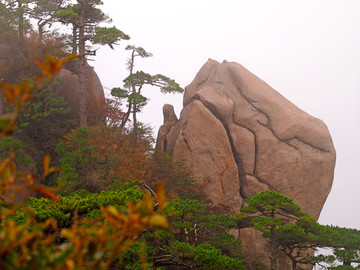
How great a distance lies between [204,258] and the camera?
25.1 feet

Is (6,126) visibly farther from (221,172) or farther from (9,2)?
(9,2)

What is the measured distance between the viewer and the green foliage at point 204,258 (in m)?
7.68

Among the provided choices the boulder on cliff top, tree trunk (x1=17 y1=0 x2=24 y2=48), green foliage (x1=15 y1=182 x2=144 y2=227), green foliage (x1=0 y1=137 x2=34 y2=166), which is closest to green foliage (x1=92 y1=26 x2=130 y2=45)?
tree trunk (x1=17 y1=0 x2=24 y2=48)

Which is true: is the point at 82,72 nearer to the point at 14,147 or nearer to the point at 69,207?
the point at 14,147

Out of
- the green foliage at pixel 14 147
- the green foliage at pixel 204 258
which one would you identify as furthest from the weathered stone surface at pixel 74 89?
the green foliage at pixel 204 258

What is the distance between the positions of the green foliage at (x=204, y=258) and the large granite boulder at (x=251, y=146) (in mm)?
7789

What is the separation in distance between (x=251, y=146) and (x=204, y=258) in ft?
33.8

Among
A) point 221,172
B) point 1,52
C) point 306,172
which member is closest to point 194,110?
point 221,172

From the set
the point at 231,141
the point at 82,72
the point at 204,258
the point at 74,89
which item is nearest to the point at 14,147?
the point at 82,72

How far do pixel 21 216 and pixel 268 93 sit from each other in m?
14.3

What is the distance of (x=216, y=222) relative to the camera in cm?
1031

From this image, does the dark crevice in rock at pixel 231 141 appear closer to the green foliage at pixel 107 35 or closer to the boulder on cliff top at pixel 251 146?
the boulder on cliff top at pixel 251 146

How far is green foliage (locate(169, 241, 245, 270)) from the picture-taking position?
768 cm

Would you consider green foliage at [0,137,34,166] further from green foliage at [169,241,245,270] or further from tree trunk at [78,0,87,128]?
green foliage at [169,241,245,270]
